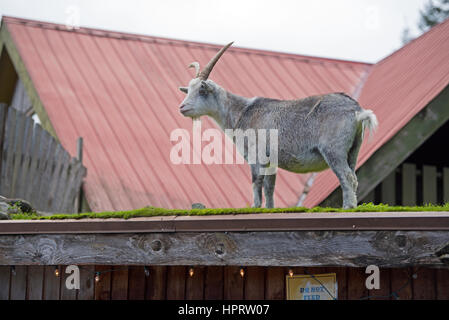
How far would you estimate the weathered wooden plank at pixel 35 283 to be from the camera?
18.4ft

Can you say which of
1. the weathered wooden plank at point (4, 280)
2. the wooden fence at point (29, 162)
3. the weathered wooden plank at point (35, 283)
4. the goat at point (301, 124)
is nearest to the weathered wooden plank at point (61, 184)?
the wooden fence at point (29, 162)

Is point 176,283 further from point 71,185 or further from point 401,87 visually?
point 401,87

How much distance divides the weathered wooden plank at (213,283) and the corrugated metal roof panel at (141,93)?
3.66 meters

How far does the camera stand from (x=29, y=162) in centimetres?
928

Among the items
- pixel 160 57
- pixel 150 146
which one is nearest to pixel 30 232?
pixel 150 146

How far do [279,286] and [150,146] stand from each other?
540 centimetres

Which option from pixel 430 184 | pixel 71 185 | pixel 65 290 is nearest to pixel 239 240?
pixel 65 290

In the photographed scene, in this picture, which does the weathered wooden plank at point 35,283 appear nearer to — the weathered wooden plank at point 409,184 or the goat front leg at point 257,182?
the goat front leg at point 257,182

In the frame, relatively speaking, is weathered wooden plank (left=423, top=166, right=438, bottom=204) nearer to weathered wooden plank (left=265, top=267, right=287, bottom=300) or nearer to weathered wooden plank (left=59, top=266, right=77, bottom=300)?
weathered wooden plank (left=265, top=267, right=287, bottom=300)

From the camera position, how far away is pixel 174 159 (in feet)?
32.3

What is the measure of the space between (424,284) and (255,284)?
1.22m

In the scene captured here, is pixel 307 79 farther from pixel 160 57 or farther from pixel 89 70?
pixel 89 70

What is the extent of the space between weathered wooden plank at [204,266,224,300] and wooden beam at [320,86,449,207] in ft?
10.1

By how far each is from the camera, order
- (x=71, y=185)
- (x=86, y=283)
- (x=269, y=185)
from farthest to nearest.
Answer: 1. (x=71, y=185)
2. (x=269, y=185)
3. (x=86, y=283)
